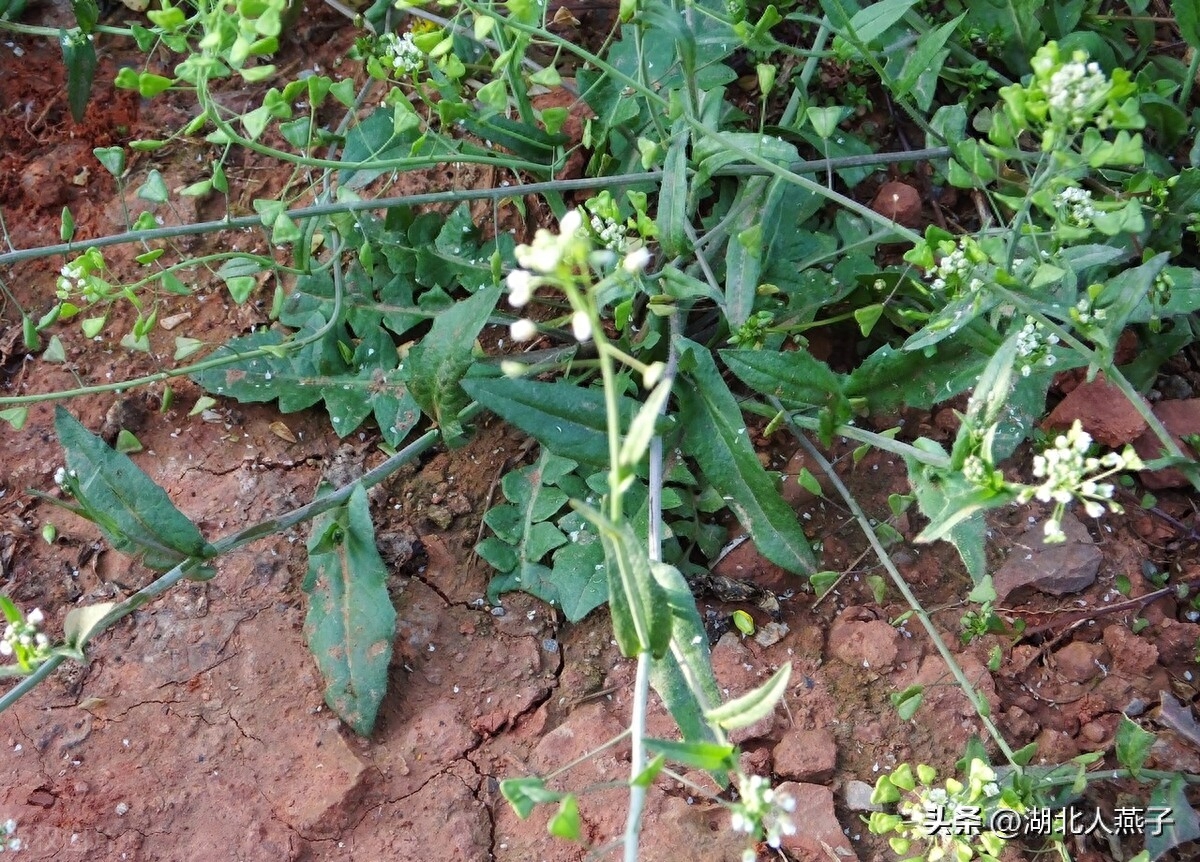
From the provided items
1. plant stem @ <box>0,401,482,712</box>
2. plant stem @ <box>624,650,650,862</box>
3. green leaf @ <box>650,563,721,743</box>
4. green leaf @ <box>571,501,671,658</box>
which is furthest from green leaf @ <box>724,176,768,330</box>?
plant stem @ <box>624,650,650,862</box>

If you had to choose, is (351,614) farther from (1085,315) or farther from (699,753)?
(1085,315)

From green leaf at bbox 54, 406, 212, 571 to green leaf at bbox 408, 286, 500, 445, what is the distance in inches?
24.2

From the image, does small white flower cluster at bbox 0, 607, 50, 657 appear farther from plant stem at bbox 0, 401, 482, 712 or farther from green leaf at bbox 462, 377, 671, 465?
green leaf at bbox 462, 377, 671, 465

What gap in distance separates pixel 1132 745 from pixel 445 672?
61.6 inches

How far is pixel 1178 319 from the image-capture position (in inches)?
109

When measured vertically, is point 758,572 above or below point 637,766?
below

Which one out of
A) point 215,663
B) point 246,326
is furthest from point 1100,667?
point 246,326

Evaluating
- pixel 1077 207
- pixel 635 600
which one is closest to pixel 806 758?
pixel 635 600

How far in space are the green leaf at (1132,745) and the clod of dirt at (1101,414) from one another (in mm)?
802

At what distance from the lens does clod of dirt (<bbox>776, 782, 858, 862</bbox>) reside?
7.36ft

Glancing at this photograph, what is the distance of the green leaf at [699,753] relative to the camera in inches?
63.1

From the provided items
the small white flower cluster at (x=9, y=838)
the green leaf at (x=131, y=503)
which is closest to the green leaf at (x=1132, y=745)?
the green leaf at (x=131, y=503)

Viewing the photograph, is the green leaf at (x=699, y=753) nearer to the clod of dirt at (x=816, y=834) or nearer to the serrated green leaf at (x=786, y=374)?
the clod of dirt at (x=816, y=834)

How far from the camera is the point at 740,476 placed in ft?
8.08
